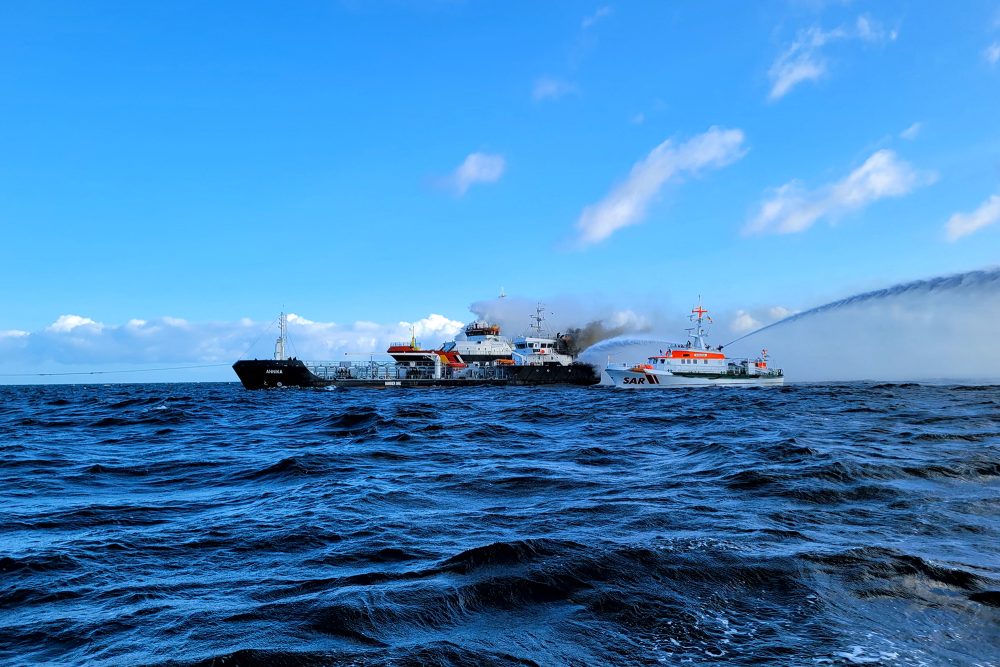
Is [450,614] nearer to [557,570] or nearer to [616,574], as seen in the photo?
[557,570]

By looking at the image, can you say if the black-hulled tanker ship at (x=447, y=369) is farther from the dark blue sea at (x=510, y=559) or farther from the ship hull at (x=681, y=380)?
the dark blue sea at (x=510, y=559)

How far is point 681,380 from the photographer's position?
69500 millimetres

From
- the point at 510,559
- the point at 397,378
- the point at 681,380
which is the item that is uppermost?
the point at 397,378

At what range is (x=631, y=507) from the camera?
9914 millimetres

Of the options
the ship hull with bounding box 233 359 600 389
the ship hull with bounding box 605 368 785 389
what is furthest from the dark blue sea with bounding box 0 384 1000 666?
the ship hull with bounding box 233 359 600 389

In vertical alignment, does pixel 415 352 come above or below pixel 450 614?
above

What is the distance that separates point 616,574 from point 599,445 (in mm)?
12293

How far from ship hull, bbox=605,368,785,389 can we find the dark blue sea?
5357cm

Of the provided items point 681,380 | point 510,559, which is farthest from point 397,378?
point 510,559

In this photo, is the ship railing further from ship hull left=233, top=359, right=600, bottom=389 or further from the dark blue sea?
the dark blue sea

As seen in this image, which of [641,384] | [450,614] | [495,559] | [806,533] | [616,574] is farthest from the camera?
[641,384]

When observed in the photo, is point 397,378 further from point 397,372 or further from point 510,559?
point 510,559

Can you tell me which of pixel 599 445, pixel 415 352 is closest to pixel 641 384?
pixel 415 352

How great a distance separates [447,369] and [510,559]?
291ft
